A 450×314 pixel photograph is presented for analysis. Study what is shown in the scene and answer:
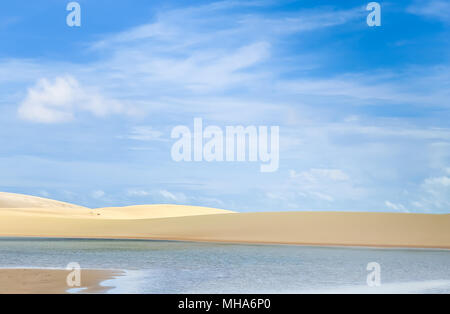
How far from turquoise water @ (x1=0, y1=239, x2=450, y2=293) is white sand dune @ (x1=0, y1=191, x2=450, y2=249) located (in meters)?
5.79

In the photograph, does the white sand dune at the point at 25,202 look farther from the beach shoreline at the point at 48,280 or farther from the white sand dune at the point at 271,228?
the beach shoreline at the point at 48,280

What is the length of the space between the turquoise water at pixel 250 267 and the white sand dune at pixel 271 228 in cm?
579

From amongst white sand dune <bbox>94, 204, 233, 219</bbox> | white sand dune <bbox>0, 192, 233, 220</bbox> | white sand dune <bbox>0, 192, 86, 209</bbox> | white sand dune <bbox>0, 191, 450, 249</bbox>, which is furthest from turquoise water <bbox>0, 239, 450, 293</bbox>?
white sand dune <bbox>0, 192, 86, 209</bbox>

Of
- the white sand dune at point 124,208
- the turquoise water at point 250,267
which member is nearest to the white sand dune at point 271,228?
the turquoise water at point 250,267

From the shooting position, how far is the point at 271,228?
3884cm

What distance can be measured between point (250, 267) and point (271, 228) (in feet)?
62.7

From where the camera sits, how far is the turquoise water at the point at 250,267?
594 inches

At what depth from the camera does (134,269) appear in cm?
1867

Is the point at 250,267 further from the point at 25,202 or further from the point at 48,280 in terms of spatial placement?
the point at 25,202

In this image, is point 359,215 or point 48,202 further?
point 48,202
